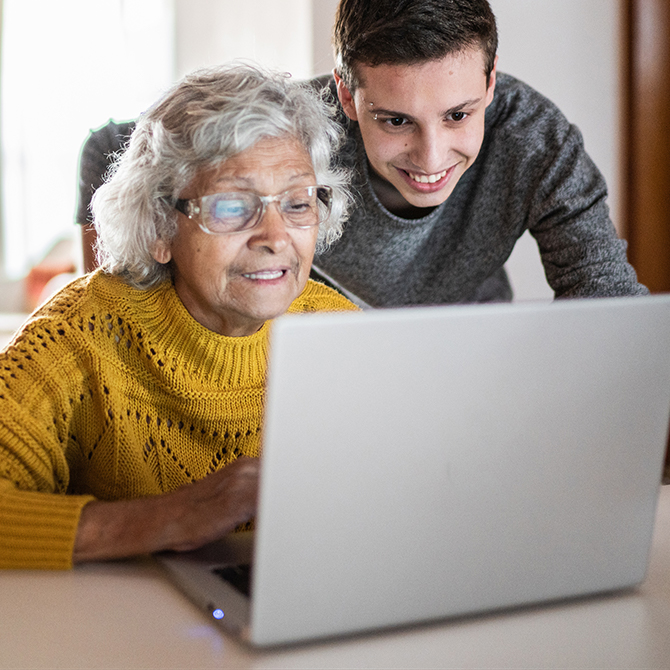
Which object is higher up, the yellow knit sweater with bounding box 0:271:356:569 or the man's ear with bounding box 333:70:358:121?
the man's ear with bounding box 333:70:358:121

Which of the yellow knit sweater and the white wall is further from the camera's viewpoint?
the white wall

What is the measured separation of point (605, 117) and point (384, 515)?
2.99 meters

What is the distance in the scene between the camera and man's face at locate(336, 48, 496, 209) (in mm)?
1523

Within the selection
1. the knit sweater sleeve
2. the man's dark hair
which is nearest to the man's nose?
the man's dark hair

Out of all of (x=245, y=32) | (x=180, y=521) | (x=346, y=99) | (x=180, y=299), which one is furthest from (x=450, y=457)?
(x=245, y=32)

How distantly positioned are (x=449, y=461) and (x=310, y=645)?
20cm

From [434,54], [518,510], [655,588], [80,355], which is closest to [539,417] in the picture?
[518,510]

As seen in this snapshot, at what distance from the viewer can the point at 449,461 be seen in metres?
0.74

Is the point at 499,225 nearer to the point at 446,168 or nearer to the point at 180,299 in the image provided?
the point at 446,168

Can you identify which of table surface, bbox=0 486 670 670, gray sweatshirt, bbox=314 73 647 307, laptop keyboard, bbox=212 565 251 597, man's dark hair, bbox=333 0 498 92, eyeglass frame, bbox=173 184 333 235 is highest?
man's dark hair, bbox=333 0 498 92

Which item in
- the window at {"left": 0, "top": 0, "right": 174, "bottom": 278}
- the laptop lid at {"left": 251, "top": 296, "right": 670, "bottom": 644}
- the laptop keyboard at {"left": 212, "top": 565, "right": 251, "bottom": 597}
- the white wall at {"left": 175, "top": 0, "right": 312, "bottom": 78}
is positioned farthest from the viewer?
the window at {"left": 0, "top": 0, "right": 174, "bottom": 278}

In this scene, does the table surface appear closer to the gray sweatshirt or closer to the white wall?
the gray sweatshirt

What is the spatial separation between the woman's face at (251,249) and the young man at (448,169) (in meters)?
0.32

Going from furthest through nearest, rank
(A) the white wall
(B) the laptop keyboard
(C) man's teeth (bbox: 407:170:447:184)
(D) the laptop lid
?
(A) the white wall < (C) man's teeth (bbox: 407:170:447:184) < (B) the laptop keyboard < (D) the laptop lid
